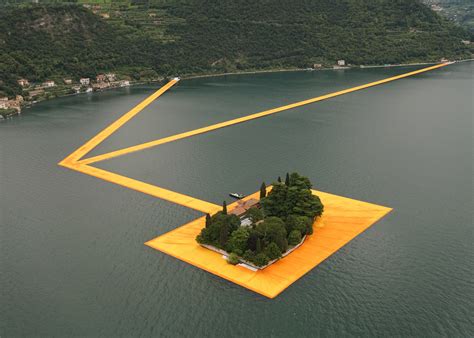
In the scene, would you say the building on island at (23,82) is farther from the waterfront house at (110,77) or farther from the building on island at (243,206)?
the building on island at (243,206)

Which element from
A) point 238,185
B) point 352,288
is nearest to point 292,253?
point 352,288

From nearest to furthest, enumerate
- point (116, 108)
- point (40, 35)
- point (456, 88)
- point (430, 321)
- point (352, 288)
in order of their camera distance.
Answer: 1. point (430, 321)
2. point (352, 288)
3. point (116, 108)
4. point (456, 88)
5. point (40, 35)

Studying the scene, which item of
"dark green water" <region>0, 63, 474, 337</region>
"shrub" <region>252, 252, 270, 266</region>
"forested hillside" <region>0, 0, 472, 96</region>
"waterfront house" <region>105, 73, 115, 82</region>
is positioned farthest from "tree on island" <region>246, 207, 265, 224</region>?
"waterfront house" <region>105, 73, 115, 82</region>

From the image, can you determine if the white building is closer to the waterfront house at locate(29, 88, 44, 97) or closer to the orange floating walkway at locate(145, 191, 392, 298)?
the waterfront house at locate(29, 88, 44, 97)

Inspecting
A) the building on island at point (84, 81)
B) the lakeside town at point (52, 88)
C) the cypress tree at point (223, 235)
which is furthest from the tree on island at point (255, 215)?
the building on island at point (84, 81)

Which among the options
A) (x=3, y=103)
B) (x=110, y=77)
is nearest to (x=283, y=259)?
(x=3, y=103)

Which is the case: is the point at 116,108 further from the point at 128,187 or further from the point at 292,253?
the point at 292,253

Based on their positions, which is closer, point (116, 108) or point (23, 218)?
point (23, 218)

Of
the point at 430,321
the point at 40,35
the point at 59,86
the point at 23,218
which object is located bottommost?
the point at 430,321
